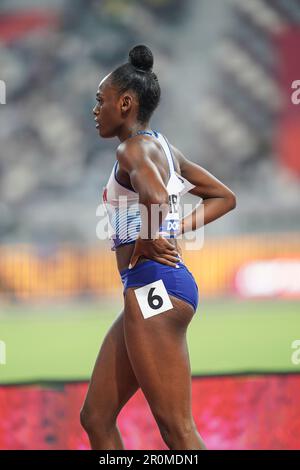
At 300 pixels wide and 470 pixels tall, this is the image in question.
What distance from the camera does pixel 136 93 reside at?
2596mm

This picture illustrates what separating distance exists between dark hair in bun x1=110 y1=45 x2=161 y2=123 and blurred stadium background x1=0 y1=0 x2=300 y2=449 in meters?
5.74

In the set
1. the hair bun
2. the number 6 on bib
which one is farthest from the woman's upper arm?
the number 6 on bib

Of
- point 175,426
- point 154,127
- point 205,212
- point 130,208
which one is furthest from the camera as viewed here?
point 154,127

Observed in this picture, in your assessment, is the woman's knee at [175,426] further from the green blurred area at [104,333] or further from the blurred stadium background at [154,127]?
the blurred stadium background at [154,127]

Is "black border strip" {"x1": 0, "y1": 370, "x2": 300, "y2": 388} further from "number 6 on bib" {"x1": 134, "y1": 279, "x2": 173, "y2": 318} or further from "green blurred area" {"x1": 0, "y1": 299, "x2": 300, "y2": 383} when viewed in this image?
"green blurred area" {"x1": 0, "y1": 299, "x2": 300, "y2": 383}

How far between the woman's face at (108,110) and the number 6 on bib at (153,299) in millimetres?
560

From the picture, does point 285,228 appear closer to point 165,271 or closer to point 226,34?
point 226,34

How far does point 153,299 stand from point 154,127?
701 centimetres

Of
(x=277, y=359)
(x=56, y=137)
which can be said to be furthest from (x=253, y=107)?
(x=277, y=359)

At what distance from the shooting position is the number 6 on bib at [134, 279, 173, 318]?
2451 millimetres

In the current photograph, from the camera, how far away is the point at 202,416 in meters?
3.13

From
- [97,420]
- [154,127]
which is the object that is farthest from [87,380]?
[154,127]

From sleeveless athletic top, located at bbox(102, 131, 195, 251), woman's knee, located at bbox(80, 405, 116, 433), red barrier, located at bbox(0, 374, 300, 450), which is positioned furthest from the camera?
red barrier, located at bbox(0, 374, 300, 450)

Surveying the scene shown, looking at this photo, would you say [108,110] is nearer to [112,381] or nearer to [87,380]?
[112,381]
